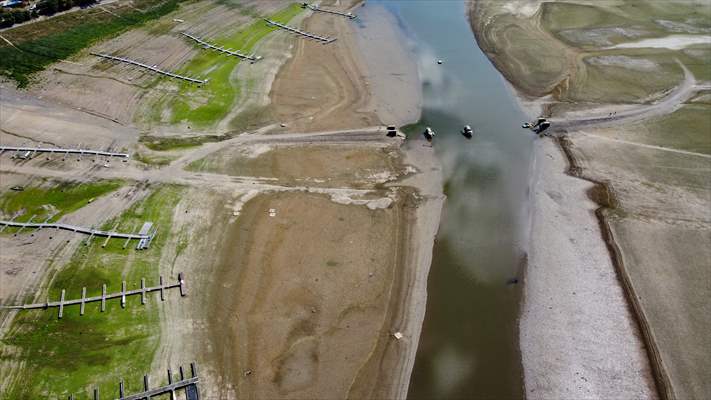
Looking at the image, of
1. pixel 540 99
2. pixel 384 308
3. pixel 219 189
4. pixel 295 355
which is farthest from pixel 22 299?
pixel 540 99

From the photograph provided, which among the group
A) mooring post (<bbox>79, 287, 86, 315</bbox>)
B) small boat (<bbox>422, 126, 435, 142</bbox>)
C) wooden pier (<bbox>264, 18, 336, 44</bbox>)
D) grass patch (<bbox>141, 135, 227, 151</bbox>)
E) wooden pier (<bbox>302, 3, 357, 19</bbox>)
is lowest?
mooring post (<bbox>79, 287, 86, 315</bbox>)

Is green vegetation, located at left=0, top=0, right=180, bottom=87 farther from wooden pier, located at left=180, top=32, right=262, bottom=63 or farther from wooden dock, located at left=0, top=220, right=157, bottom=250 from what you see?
wooden dock, located at left=0, top=220, right=157, bottom=250

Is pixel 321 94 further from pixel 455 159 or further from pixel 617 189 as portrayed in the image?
pixel 617 189

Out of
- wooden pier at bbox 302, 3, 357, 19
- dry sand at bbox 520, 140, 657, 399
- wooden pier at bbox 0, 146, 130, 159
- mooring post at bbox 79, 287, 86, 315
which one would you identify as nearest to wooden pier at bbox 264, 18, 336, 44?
wooden pier at bbox 302, 3, 357, 19

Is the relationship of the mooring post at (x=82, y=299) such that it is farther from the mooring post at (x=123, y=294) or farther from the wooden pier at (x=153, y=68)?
the wooden pier at (x=153, y=68)

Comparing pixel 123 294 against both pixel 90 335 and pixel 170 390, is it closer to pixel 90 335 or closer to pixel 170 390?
pixel 90 335
